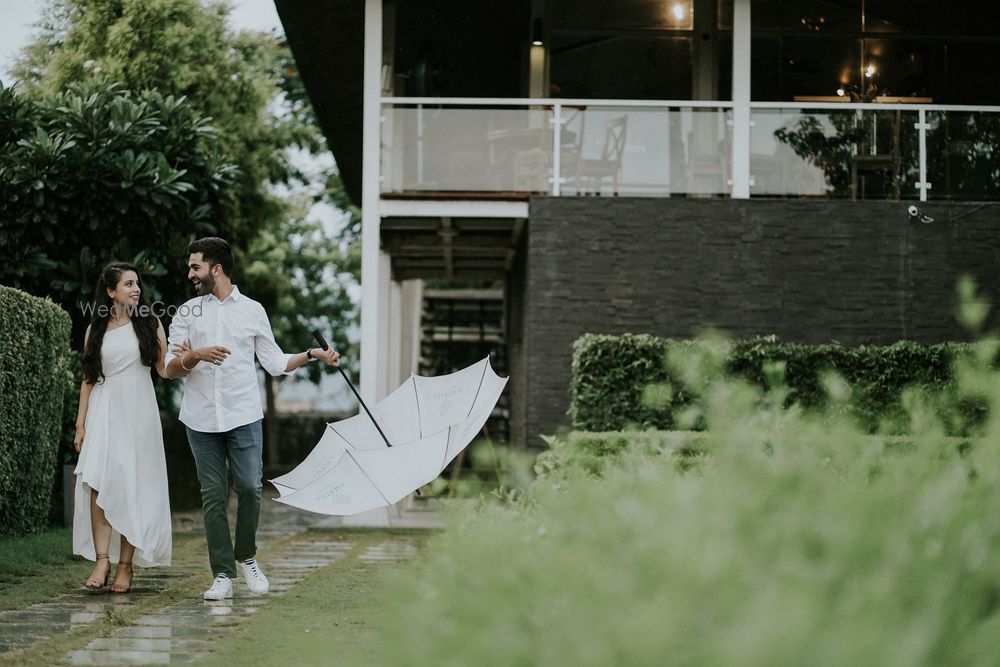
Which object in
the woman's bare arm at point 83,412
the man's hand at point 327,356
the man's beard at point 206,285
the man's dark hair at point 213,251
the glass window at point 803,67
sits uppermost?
the glass window at point 803,67

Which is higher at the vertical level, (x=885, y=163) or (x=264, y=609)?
(x=885, y=163)

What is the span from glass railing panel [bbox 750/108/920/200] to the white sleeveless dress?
6131 millimetres

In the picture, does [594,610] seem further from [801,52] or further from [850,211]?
[801,52]

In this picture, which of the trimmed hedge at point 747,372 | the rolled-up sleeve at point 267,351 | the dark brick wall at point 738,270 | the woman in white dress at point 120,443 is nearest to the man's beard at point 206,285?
the rolled-up sleeve at point 267,351

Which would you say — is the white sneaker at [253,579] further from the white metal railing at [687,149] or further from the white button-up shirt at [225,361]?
the white metal railing at [687,149]

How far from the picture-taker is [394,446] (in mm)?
5867

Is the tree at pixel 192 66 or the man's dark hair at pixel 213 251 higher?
the tree at pixel 192 66

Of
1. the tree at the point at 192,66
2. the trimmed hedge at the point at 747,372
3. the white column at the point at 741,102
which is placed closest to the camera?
the trimmed hedge at the point at 747,372

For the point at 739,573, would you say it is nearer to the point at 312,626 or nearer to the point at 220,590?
the point at 312,626

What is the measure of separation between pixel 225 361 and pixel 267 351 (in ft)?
0.79

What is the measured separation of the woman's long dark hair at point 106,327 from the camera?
6.39 meters

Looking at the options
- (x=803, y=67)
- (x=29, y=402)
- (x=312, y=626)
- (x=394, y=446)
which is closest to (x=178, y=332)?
(x=394, y=446)

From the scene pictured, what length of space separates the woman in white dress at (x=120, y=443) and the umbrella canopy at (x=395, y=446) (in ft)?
2.73

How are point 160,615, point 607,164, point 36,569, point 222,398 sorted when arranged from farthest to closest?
1. point 607,164
2. point 36,569
3. point 222,398
4. point 160,615
